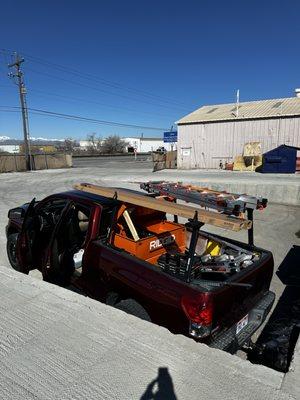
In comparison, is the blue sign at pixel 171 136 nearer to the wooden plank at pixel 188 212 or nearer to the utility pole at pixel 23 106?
the utility pole at pixel 23 106

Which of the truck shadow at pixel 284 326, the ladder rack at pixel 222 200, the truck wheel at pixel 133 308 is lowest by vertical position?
the truck shadow at pixel 284 326

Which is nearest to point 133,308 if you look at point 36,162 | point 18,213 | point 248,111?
point 18,213

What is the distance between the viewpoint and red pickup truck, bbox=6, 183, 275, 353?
329 centimetres

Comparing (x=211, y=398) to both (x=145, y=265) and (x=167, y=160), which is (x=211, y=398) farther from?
(x=167, y=160)

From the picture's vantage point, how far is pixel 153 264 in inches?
145

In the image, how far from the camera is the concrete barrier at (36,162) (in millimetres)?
31288

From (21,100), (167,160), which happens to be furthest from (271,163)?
(21,100)

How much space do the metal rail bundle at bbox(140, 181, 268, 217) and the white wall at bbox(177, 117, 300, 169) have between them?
75.7ft

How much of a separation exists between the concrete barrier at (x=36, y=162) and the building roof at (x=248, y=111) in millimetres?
13289

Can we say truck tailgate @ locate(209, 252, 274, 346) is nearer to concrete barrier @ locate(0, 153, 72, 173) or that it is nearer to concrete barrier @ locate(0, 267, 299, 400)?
concrete barrier @ locate(0, 267, 299, 400)

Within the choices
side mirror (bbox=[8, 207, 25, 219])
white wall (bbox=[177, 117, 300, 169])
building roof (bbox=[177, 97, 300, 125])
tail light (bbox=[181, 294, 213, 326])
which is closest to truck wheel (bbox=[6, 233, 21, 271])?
side mirror (bbox=[8, 207, 25, 219])

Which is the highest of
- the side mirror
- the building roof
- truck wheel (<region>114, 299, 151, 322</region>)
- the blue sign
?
the building roof

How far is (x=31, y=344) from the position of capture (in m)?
2.98

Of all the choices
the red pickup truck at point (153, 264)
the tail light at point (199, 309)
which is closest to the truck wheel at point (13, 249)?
the red pickup truck at point (153, 264)
